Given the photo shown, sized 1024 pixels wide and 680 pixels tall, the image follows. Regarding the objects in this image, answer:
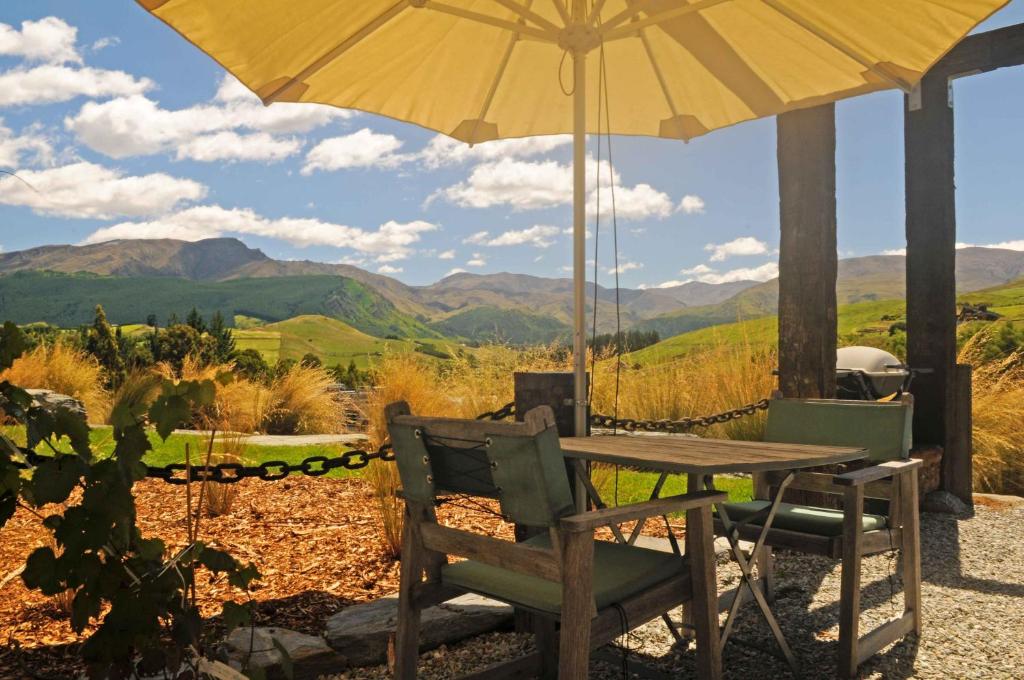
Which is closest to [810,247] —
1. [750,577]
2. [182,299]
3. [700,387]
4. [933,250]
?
[933,250]

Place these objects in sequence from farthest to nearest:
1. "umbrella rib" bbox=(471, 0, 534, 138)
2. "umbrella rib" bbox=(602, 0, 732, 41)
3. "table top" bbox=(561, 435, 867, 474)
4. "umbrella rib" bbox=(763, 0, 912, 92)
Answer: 1. "umbrella rib" bbox=(471, 0, 534, 138)
2. "umbrella rib" bbox=(763, 0, 912, 92)
3. "umbrella rib" bbox=(602, 0, 732, 41)
4. "table top" bbox=(561, 435, 867, 474)

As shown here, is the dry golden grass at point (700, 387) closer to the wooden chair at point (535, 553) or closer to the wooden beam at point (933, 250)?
the wooden beam at point (933, 250)

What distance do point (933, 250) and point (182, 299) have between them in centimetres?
14105

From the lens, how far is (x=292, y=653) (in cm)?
250

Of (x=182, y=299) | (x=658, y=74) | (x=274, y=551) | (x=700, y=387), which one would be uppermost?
(x=182, y=299)

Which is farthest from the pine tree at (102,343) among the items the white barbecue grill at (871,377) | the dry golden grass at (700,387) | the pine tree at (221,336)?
the white barbecue grill at (871,377)

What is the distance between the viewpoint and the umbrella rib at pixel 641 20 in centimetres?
290

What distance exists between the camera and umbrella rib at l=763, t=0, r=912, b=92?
304 cm

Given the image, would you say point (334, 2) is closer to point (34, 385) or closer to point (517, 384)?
point (517, 384)

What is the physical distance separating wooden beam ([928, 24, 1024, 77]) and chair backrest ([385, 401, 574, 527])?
16.0 ft

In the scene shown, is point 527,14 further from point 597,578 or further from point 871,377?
point 871,377

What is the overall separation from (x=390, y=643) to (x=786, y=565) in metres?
2.30

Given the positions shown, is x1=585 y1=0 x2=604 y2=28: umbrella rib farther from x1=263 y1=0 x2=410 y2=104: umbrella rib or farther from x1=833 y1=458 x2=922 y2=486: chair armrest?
x1=833 y1=458 x2=922 y2=486: chair armrest

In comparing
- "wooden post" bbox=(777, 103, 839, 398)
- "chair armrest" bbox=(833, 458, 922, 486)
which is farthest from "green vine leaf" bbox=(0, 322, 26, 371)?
"wooden post" bbox=(777, 103, 839, 398)
